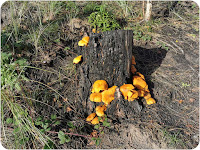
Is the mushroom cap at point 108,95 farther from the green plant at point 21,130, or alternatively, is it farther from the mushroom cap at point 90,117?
the green plant at point 21,130

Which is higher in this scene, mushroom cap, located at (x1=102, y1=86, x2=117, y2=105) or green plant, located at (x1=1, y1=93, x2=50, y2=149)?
mushroom cap, located at (x1=102, y1=86, x2=117, y2=105)

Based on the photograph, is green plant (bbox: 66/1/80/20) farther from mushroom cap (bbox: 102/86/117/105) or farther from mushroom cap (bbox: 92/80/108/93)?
mushroom cap (bbox: 102/86/117/105)

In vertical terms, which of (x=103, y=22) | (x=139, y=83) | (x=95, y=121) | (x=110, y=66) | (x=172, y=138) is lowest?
(x=172, y=138)

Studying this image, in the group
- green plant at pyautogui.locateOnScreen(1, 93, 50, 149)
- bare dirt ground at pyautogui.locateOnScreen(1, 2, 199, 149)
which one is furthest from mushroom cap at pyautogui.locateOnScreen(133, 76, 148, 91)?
green plant at pyautogui.locateOnScreen(1, 93, 50, 149)

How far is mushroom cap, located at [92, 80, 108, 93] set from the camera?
3.27 m

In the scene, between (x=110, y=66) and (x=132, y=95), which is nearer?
(x=132, y=95)

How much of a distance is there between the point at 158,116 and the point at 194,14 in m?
4.29

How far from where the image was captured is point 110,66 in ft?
11.0

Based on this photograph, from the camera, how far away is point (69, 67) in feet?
13.5

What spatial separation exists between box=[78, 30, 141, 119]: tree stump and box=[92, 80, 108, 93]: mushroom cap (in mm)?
126

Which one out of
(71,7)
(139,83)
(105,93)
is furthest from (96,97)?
(71,7)

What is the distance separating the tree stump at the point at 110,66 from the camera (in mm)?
3178

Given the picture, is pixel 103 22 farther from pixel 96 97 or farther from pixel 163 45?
pixel 96 97

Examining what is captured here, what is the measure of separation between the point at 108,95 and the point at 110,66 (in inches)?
Answer: 21.3
